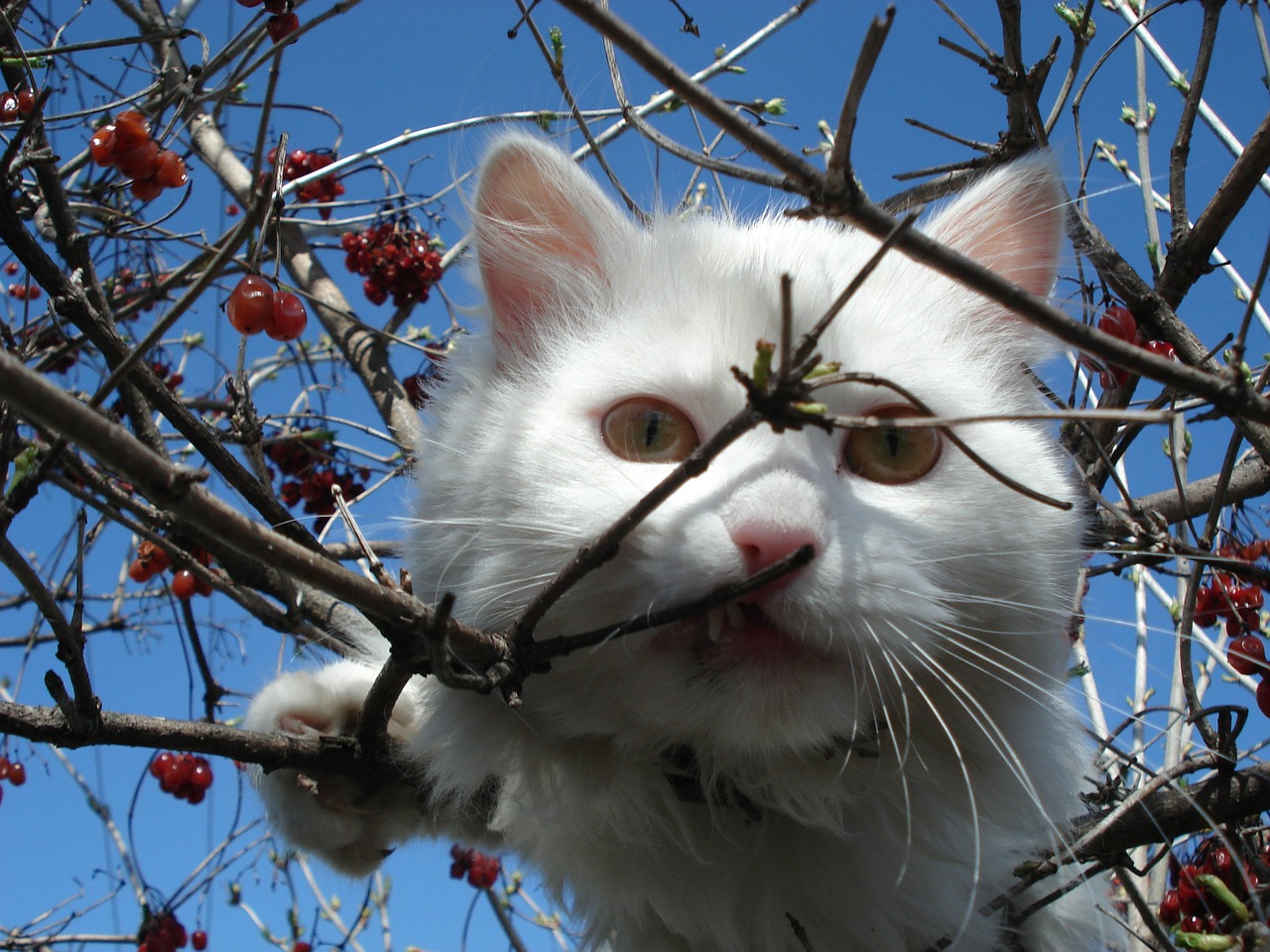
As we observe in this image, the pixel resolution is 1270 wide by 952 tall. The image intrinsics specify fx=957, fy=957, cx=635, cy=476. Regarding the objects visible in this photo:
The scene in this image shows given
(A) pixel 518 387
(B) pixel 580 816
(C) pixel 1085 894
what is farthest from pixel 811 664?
(C) pixel 1085 894

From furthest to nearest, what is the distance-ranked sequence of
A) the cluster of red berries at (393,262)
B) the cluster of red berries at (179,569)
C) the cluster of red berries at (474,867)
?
the cluster of red berries at (474,867), the cluster of red berries at (393,262), the cluster of red berries at (179,569)

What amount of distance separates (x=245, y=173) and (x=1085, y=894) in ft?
11.3

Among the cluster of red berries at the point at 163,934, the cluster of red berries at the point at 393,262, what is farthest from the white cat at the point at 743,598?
the cluster of red berries at the point at 393,262

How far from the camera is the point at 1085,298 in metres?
2.07

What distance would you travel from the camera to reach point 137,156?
6.95 feet

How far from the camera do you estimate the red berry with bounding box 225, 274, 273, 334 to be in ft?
6.68

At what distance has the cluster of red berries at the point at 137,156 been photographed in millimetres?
2098

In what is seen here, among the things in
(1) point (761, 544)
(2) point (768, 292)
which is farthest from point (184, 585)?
(1) point (761, 544)

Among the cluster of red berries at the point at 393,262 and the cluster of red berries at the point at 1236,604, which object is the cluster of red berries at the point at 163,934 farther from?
the cluster of red berries at the point at 1236,604

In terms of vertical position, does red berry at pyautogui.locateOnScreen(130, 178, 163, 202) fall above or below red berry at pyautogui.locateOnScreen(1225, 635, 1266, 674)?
above

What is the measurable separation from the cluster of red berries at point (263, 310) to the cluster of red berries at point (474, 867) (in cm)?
200

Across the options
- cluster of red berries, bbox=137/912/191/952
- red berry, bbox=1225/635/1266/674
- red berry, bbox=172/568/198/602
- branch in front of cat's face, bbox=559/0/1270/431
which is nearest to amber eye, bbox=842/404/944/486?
branch in front of cat's face, bbox=559/0/1270/431

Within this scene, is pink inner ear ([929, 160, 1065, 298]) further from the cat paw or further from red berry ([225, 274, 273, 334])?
the cat paw

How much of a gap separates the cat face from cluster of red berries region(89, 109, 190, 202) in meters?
0.80
